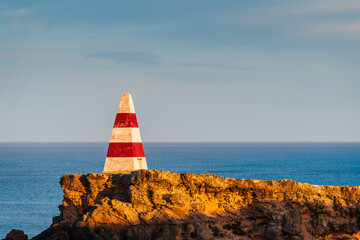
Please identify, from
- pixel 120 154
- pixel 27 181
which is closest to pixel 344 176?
pixel 27 181

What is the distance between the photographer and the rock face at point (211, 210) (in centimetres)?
1355

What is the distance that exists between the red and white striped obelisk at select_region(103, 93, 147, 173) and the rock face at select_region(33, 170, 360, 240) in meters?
2.00

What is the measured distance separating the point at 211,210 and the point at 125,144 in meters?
4.04

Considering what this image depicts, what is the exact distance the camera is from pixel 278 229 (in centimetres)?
1371

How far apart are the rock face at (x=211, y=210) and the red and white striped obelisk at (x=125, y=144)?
200cm

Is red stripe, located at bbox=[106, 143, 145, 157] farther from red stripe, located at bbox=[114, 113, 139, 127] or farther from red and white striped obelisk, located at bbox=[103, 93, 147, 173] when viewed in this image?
red stripe, located at bbox=[114, 113, 139, 127]

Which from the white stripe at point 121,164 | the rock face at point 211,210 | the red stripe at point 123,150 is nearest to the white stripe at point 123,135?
the red stripe at point 123,150

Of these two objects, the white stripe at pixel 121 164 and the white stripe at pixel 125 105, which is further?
the white stripe at pixel 125 105

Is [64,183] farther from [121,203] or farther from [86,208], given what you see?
[121,203]

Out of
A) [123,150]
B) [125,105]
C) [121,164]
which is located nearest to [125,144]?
[123,150]

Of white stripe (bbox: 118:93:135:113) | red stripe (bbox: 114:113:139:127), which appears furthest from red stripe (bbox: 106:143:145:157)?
white stripe (bbox: 118:93:135:113)

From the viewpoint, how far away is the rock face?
13.6 m

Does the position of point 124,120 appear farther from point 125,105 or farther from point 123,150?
point 123,150

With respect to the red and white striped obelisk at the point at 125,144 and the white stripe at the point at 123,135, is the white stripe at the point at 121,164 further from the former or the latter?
the white stripe at the point at 123,135
